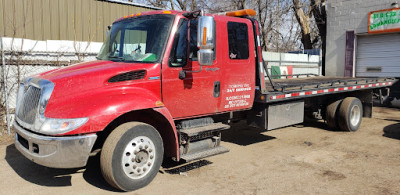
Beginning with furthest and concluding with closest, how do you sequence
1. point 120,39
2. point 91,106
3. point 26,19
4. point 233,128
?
1. point 26,19
2. point 233,128
3. point 120,39
4. point 91,106

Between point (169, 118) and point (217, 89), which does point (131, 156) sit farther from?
point (217, 89)

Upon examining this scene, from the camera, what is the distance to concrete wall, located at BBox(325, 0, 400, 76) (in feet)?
46.2

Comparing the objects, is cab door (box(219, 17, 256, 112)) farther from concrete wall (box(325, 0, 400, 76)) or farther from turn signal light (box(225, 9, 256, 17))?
concrete wall (box(325, 0, 400, 76))

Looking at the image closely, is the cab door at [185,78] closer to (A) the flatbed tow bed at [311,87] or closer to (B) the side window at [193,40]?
(B) the side window at [193,40]

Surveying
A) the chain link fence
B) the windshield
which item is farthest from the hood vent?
the chain link fence

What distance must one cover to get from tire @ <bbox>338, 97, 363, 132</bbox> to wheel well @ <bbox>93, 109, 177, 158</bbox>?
5097mm

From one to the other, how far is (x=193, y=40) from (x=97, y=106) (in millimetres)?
1738

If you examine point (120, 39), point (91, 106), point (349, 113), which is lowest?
point (349, 113)

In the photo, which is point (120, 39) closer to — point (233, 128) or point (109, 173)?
point (109, 173)

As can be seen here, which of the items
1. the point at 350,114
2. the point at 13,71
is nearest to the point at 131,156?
the point at 13,71

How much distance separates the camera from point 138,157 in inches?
167

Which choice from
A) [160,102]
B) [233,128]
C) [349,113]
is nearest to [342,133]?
[349,113]

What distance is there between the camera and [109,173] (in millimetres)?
3977

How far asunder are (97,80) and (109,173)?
3.79 feet
